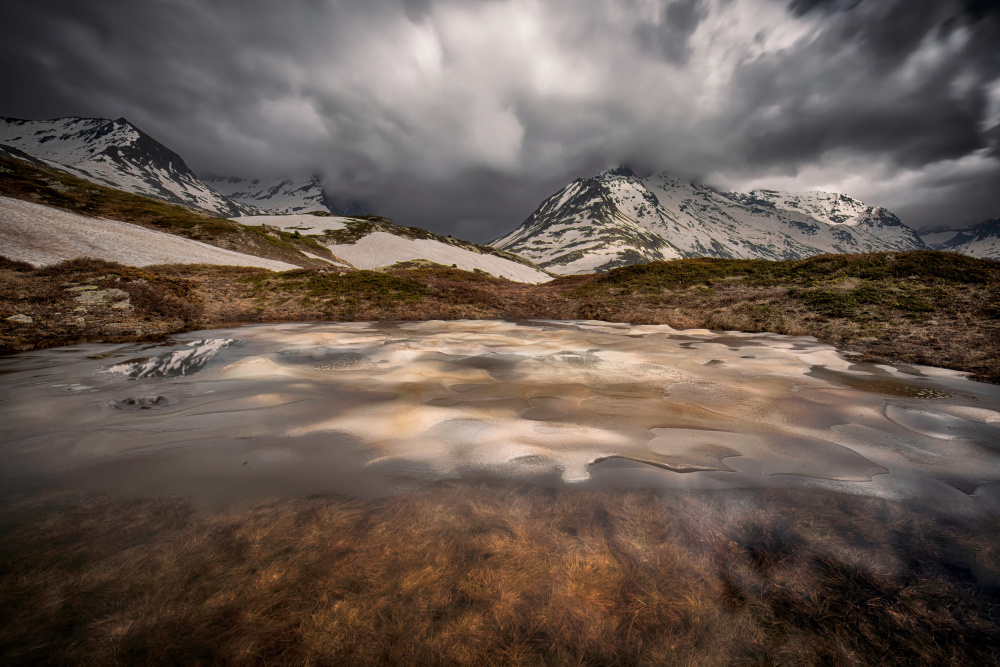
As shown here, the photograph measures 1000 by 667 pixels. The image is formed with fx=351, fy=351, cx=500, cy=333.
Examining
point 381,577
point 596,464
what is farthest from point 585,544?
point 381,577

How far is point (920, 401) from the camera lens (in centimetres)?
542

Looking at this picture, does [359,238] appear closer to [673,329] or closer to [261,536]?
[673,329]

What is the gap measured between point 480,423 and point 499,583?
239 cm

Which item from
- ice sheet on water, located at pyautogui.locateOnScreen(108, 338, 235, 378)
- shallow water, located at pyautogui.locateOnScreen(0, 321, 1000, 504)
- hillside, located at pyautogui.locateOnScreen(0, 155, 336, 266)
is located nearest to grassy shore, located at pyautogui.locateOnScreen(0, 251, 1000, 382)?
shallow water, located at pyautogui.locateOnScreen(0, 321, 1000, 504)

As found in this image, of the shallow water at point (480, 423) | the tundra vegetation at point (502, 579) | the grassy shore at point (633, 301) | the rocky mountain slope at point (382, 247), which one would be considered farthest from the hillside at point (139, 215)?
the tundra vegetation at point (502, 579)

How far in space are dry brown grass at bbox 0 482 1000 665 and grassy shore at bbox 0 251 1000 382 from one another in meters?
7.62

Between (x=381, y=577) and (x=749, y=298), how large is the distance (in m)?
17.4

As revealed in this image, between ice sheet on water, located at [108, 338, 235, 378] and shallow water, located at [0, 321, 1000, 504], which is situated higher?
shallow water, located at [0, 321, 1000, 504]

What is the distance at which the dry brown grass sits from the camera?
1.98 metres

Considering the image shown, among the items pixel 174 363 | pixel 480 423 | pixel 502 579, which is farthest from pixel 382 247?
pixel 502 579

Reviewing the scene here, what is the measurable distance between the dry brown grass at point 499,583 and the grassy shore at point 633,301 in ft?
25.0

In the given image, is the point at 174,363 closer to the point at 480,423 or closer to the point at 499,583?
the point at 480,423

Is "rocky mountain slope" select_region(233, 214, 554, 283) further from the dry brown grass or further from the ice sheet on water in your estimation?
the dry brown grass

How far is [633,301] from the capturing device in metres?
17.5
